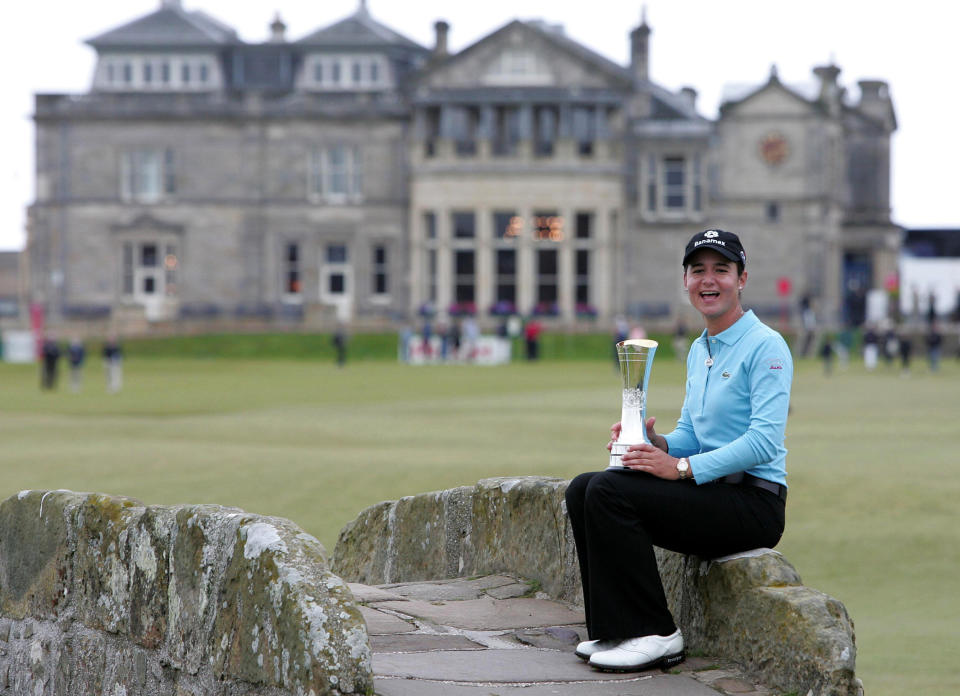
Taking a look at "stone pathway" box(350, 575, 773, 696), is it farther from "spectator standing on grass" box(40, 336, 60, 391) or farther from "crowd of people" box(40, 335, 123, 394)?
"spectator standing on grass" box(40, 336, 60, 391)

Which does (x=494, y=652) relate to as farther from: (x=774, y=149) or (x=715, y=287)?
(x=774, y=149)

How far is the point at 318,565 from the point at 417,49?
205 feet

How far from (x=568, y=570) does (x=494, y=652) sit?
112 centimetres

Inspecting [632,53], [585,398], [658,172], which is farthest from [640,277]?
[585,398]

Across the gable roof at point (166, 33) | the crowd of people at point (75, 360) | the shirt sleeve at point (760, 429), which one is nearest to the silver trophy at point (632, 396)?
the shirt sleeve at point (760, 429)

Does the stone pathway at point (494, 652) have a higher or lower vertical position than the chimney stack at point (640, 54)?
lower

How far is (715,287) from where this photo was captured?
19.7ft

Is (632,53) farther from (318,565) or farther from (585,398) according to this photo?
(318,565)

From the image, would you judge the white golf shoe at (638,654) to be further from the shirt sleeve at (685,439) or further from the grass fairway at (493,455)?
the grass fairway at (493,455)

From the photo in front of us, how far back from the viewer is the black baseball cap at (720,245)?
596 centimetres

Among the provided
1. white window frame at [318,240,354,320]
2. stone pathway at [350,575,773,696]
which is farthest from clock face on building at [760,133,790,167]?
stone pathway at [350,575,773,696]

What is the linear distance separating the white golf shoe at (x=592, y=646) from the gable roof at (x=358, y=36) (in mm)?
59173

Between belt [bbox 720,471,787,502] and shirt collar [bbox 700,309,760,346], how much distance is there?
536 millimetres

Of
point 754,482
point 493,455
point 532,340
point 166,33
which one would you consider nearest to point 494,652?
point 754,482
